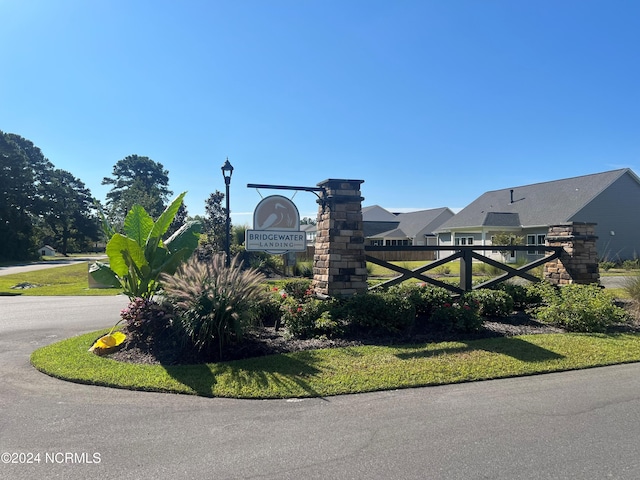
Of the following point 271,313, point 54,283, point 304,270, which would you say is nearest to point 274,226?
point 271,313

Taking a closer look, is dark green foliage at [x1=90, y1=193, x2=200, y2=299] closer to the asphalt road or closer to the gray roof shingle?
the asphalt road

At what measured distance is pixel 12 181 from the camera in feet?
139

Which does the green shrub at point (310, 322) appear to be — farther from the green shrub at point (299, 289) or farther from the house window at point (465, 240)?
the house window at point (465, 240)

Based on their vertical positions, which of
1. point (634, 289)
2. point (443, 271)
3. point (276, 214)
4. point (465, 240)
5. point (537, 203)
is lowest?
point (634, 289)

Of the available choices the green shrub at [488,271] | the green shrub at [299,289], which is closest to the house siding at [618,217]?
the green shrub at [488,271]

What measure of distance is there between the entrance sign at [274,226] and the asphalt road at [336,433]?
13.3 ft

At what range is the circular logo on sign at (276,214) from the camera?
7965mm

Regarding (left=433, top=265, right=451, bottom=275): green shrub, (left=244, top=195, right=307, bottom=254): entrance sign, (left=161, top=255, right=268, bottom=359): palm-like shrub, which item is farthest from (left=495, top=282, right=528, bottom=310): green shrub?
(left=433, top=265, right=451, bottom=275): green shrub

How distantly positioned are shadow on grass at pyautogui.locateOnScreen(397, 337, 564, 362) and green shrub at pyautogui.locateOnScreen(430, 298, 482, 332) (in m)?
0.41

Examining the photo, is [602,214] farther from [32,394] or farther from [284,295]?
[32,394]

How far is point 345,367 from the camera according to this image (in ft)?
16.9

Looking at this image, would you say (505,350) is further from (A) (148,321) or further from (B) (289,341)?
(A) (148,321)

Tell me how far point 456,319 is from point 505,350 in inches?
42.8

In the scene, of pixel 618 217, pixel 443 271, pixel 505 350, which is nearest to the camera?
pixel 505 350
